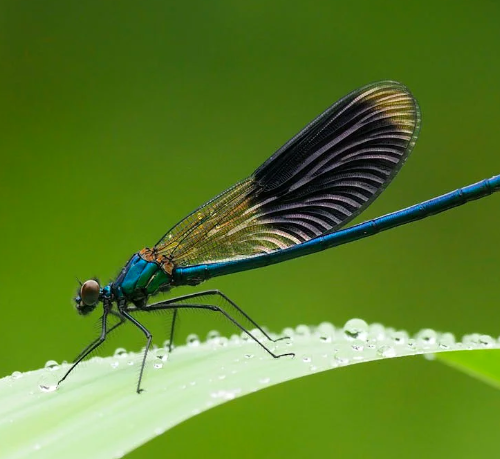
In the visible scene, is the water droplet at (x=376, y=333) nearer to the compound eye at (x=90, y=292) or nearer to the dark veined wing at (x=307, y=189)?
the dark veined wing at (x=307, y=189)

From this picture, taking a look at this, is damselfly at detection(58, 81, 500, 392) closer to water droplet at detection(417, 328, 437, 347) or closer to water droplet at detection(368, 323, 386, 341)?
water droplet at detection(368, 323, 386, 341)

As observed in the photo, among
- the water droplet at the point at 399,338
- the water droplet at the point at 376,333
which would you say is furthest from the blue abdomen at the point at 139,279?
the water droplet at the point at 399,338

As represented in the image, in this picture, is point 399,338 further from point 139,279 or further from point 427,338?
point 139,279

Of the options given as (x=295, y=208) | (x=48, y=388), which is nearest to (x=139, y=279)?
(x=295, y=208)

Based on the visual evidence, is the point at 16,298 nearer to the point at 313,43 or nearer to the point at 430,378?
the point at 430,378

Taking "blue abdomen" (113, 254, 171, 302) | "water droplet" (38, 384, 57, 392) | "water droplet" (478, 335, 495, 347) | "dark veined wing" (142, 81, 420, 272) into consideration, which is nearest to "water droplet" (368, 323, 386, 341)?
"water droplet" (478, 335, 495, 347)

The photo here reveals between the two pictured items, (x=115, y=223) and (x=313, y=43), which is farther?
(x=313, y=43)

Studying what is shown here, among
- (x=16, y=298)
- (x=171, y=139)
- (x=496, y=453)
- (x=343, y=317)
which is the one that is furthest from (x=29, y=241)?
(x=496, y=453)
